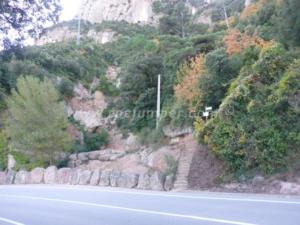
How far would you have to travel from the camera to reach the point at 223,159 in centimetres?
2180

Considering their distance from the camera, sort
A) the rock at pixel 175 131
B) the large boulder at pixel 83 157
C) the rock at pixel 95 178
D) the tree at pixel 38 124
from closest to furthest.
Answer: the rock at pixel 95 178
the rock at pixel 175 131
the tree at pixel 38 124
the large boulder at pixel 83 157

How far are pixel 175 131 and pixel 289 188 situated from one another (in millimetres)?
12510

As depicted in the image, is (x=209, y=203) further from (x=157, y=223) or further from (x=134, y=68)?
(x=134, y=68)

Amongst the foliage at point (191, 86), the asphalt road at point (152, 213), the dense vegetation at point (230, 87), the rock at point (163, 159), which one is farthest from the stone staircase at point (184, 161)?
the asphalt road at point (152, 213)

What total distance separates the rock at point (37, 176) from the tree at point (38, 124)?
1515 millimetres

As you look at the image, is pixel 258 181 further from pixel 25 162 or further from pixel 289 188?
pixel 25 162

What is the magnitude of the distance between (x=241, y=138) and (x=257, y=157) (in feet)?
3.74

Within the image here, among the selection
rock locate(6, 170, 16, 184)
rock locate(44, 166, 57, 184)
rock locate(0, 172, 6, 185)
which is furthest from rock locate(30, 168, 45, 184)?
rock locate(0, 172, 6, 185)

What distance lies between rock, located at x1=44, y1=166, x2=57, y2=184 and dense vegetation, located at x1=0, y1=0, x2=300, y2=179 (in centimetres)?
635

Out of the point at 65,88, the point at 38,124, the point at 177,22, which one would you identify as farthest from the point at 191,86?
the point at 177,22

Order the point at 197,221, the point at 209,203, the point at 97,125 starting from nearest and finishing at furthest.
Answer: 1. the point at 197,221
2. the point at 209,203
3. the point at 97,125

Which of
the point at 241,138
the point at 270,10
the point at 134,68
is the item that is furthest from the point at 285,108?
the point at 134,68

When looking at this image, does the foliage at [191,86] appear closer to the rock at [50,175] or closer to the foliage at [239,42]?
the foliage at [239,42]

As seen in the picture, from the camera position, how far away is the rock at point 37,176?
104 feet
